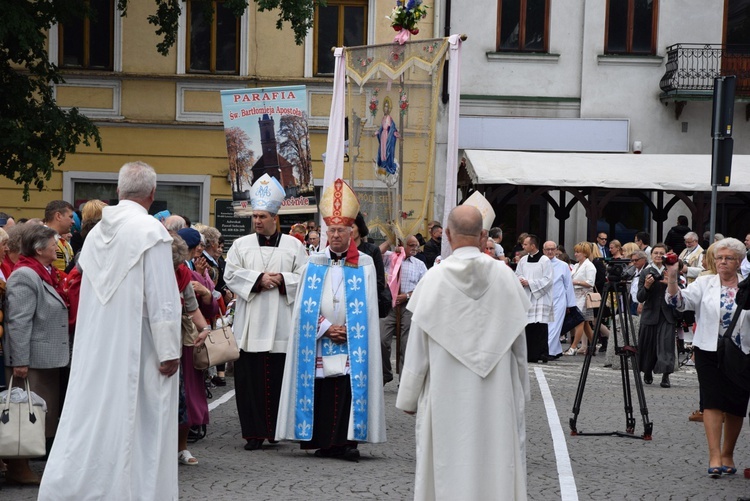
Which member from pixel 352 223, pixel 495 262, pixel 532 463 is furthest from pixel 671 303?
pixel 495 262

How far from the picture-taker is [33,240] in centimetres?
909

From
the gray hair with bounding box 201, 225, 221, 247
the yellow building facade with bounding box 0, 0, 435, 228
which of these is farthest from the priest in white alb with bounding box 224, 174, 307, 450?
the yellow building facade with bounding box 0, 0, 435, 228

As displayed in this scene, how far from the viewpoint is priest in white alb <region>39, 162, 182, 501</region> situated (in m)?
7.26

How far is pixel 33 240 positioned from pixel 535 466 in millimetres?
4074

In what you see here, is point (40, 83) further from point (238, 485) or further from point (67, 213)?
point (238, 485)

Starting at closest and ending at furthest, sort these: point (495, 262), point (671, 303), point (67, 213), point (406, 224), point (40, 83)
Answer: point (495, 262), point (671, 303), point (67, 213), point (406, 224), point (40, 83)

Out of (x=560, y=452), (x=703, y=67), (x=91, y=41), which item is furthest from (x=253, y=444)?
(x=703, y=67)

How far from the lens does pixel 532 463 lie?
10203 mm

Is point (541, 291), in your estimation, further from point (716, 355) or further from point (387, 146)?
point (716, 355)

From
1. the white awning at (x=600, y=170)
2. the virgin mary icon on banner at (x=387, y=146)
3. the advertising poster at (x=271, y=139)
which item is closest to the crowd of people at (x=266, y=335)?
the virgin mary icon on banner at (x=387, y=146)

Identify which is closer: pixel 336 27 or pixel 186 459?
pixel 186 459

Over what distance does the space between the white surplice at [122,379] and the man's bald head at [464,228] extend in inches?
65.2

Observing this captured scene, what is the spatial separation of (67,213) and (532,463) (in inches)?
174

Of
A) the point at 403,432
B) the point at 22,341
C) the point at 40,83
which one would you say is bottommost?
the point at 403,432
